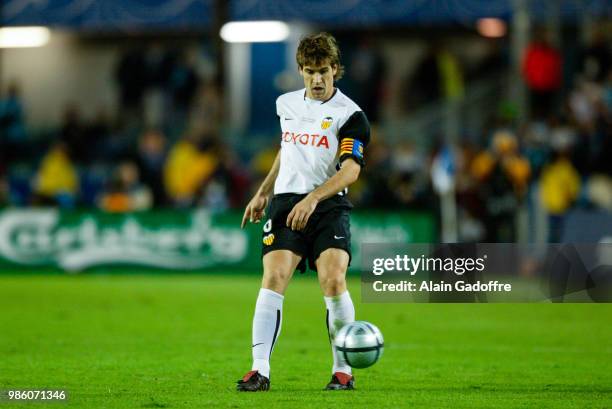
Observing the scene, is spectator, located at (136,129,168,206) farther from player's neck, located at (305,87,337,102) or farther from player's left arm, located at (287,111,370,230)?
player's left arm, located at (287,111,370,230)

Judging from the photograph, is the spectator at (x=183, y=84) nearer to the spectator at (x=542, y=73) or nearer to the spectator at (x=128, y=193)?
the spectator at (x=128, y=193)

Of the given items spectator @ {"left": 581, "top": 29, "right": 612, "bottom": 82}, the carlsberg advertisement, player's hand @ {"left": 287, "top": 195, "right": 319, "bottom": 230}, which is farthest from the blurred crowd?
player's hand @ {"left": 287, "top": 195, "right": 319, "bottom": 230}

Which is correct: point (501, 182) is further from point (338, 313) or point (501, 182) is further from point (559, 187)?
point (338, 313)

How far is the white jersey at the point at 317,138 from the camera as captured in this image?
8160 mm

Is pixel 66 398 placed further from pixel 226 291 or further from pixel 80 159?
pixel 80 159

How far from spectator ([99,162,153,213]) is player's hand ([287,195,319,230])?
1378 cm

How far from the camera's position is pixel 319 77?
805 cm

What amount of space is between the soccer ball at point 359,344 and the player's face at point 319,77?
1563 millimetres

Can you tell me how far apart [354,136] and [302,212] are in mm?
672

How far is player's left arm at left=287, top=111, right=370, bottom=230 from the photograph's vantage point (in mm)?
7859

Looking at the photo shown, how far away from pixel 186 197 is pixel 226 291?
3.83 m

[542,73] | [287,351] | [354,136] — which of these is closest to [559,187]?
[542,73]

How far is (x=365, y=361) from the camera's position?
7.95m

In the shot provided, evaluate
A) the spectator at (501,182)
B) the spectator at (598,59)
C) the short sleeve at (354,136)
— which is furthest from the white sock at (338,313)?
the spectator at (598,59)
